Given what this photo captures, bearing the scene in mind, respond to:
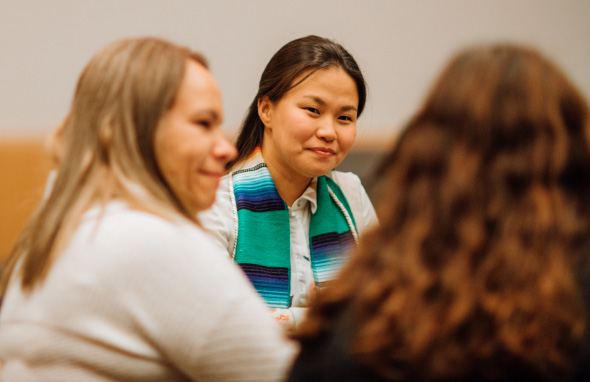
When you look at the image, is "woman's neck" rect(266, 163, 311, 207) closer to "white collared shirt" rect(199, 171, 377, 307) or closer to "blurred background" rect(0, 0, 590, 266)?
"white collared shirt" rect(199, 171, 377, 307)

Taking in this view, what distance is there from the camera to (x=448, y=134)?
739mm

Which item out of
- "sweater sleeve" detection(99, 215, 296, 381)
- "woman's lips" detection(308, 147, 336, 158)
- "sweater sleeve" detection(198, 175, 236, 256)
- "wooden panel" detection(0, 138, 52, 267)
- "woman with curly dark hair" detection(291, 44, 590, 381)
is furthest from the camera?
"wooden panel" detection(0, 138, 52, 267)

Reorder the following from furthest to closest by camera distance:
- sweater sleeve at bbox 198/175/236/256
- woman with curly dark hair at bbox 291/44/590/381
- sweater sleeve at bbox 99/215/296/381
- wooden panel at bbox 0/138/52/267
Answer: wooden panel at bbox 0/138/52/267 < sweater sleeve at bbox 198/175/236/256 < sweater sleeve at bbox 99/215/296/381 < woman with curly dark hair at bbox 291/44/590/381

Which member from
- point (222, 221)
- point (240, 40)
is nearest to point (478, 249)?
point (222, 221)

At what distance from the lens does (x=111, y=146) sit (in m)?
0.93

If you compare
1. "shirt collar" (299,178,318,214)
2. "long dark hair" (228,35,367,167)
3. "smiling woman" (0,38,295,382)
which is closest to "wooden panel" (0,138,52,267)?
"long dark hair" (228,35,367,167)

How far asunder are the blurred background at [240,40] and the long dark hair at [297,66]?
52 centimetres

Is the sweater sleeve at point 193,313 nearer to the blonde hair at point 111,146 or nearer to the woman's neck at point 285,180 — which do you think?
the blonde hair at point 111,146

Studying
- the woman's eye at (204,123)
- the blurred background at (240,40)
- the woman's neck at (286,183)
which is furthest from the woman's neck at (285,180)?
the woman's eye at (204,123)

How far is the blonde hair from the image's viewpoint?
0.90 m

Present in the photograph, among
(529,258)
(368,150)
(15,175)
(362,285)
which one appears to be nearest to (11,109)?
(15,175)

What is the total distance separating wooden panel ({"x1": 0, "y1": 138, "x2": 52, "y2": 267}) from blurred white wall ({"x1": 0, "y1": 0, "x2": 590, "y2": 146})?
0.21ft

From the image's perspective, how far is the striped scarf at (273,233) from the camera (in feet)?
5.39

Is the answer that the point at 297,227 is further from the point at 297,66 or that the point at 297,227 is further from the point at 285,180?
the point at 297,66
